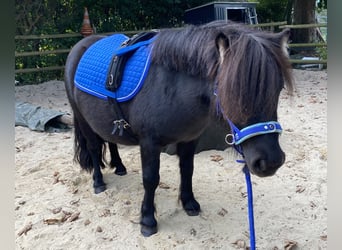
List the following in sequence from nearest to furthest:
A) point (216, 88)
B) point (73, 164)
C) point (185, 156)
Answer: point (216, 88), point (185, 156), point (73, 164)

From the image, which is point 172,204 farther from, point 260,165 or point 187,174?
point 260,165

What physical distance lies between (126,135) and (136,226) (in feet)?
2.08

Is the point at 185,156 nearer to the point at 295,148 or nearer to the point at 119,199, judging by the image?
the point at 119,199

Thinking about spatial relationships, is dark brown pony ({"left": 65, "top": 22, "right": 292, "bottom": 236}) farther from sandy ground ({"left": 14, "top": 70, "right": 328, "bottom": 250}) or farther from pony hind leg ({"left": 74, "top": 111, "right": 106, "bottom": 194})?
sandy ground ({"left": 14, "top": 70, "right": 328, "bottom": 250})

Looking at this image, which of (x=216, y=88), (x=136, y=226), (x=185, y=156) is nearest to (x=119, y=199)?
(x=136, y=226)

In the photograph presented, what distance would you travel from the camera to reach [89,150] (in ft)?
9.77

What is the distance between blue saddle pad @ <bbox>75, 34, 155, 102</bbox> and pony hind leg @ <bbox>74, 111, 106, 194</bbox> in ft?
1.57

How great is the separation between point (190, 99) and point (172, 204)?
41.4 inches

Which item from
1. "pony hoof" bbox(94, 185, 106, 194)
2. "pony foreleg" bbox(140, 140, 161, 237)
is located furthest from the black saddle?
"pony hoof" bbox(94, 185, 106, 194)

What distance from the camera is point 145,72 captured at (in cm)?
211

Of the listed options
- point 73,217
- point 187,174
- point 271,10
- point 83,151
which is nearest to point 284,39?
point 187,174

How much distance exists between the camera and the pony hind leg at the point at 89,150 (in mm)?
2902

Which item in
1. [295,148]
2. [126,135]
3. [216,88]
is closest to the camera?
[216,88]

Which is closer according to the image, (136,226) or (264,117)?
(264,117)
